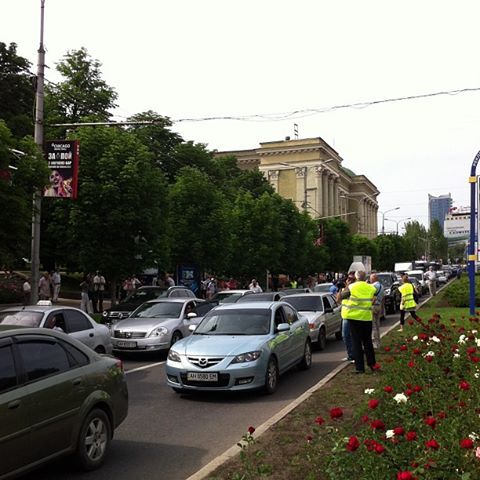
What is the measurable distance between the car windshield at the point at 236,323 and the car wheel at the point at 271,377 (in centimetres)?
60

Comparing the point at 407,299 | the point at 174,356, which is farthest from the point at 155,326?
the point at 407,299

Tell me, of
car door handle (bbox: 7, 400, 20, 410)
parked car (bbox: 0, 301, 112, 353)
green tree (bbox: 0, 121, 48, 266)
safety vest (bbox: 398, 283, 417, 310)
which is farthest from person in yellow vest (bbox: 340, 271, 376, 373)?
safety vest (bbox: 398, 283, 417, 310)

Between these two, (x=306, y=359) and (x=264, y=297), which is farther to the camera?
(x=264, y=297)

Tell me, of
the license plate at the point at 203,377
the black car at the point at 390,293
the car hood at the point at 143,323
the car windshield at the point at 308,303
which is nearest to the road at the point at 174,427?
the license plate at the point at 203,377

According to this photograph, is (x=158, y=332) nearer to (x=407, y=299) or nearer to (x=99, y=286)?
(x=407, y=299)

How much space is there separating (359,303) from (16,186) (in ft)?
26.2

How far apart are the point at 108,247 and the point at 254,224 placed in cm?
1782

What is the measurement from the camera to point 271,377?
9.77 m

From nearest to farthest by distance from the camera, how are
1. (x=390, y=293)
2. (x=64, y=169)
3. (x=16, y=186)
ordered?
(x=16, y=186)
(x=64, y=169)
(x=390, y=293)

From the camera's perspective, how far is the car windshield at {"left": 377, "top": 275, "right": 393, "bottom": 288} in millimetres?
27844

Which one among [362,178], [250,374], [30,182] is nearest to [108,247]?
[30,182]

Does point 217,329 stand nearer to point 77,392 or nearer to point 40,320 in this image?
point 40,320

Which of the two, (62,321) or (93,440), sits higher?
(62,321)

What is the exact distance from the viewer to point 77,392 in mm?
5703
